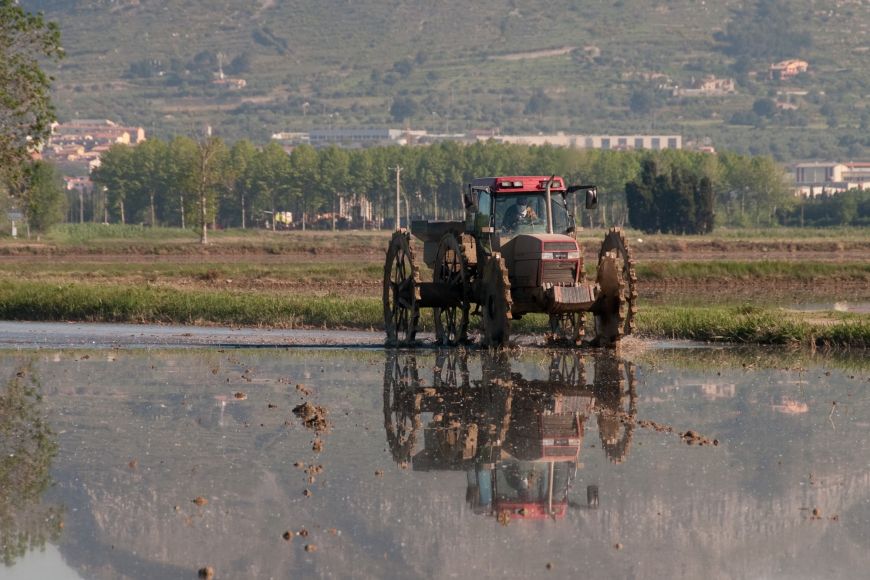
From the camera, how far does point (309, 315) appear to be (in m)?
36.8

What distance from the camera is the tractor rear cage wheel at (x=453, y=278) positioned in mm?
27953

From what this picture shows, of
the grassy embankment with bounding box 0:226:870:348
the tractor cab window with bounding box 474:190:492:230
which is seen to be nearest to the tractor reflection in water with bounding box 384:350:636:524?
the tractor cab window with bounding box 474:190:492:230

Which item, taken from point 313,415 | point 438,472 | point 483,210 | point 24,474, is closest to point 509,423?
point 313,415

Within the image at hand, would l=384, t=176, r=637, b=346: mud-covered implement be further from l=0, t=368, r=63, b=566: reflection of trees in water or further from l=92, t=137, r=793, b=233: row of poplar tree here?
l=92, t=137, r=793, b=233: row of poplar tree

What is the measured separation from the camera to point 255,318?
121 ft

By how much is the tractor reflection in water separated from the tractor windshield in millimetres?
2320

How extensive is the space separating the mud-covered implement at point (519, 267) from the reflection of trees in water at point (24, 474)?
798 centimetres

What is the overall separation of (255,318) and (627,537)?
24.3 metres

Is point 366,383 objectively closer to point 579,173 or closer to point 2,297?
point 2,297

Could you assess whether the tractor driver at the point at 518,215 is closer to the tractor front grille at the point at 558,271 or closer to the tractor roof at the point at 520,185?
the tractor roof at the point at 520,185

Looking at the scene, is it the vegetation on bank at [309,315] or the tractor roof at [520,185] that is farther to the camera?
the vegetation on bank at [309,315]

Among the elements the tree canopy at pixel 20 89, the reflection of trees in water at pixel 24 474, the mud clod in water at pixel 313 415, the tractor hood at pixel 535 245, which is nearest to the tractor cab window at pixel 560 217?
the tractor hood at pixel 535 245

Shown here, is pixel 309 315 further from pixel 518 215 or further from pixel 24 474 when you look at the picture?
pixel 24 474

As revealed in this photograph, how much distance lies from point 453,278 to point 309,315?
8455 millimetres
